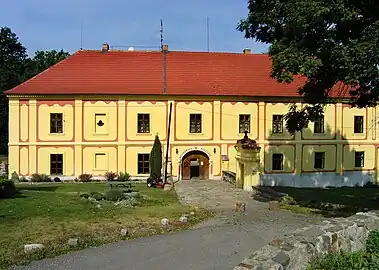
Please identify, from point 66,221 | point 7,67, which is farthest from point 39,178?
point 7,67

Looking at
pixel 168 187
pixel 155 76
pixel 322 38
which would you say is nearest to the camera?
pixel 322 38

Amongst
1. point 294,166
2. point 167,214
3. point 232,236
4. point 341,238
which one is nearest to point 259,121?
point 294,166

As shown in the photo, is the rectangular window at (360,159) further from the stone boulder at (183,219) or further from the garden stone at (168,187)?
the stone boulder at (183,219)

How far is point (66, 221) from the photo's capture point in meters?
14.1

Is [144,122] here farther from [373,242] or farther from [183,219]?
[373,242]

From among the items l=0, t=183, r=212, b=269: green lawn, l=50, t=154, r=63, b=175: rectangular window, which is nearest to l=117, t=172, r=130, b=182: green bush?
l=50, t=154, r=63, b=175: rectangular window

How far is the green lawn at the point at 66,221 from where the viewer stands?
36.4 ft

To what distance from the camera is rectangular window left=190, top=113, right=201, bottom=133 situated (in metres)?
34.2

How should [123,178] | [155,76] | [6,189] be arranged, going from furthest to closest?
[155,76] → [123,178] → [6,189]

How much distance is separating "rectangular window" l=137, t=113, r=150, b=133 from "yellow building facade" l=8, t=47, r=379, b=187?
0.25 feet

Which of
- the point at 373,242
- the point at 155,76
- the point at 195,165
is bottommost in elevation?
the point at 195,165

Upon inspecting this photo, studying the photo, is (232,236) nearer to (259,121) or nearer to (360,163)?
(259,121)

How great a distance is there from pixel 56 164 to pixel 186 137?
9.86 metres

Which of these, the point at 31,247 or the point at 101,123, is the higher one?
the point at 101,123
